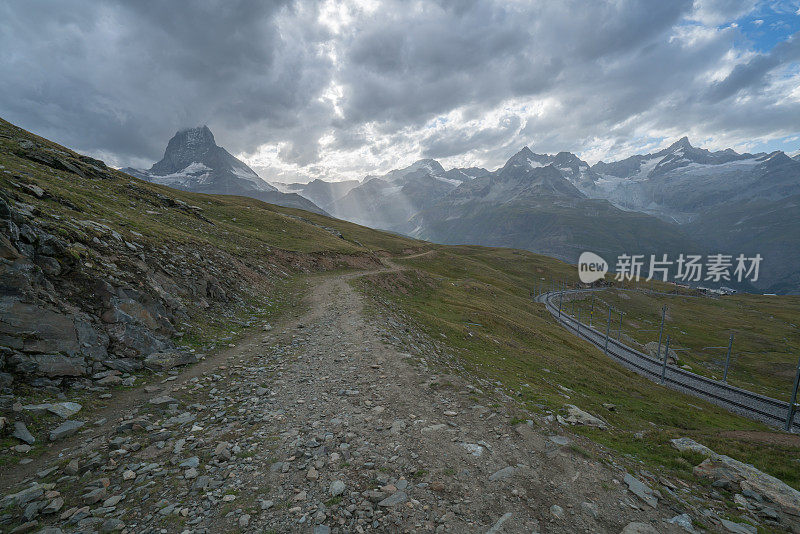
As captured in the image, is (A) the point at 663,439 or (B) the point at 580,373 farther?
(B) the point at 580,373

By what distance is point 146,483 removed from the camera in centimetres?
783

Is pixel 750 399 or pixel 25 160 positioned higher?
pixel 25 160

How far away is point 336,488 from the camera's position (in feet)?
26.2

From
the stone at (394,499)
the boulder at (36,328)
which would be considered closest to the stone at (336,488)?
the stone at (394,499)

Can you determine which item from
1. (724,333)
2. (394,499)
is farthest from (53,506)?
(724,333)

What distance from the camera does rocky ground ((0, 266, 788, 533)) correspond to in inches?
277

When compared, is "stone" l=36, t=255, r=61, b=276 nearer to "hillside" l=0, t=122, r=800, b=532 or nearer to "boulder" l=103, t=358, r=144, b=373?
"hillside" l=0, t=122, r=800, b=532

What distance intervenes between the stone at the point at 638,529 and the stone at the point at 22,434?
15.8 m

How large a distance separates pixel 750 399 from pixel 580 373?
62132mm

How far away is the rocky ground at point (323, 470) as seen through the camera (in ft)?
23.1

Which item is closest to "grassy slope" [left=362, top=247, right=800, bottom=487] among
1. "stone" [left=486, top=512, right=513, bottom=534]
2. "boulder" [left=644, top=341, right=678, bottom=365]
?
"stone" [left=486, top=512, right=513, bottom=534]

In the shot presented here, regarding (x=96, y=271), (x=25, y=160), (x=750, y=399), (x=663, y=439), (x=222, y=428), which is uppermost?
(x=25, y=160)

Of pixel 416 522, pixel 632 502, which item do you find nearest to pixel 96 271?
pixel 416 522

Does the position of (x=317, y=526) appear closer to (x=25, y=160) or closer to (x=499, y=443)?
(x=499, y=443)
